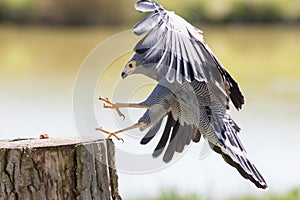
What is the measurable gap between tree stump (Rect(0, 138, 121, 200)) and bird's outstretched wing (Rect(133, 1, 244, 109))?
0.42 meters

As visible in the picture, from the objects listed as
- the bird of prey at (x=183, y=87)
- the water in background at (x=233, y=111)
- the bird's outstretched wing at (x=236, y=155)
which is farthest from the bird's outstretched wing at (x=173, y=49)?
the water in background at (x=233, y=111)

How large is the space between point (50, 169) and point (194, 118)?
638 millimetres

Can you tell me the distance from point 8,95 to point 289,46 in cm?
750

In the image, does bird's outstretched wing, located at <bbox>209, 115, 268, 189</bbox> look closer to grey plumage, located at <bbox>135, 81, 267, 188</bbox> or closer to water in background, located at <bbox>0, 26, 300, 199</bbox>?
grey plumage, located at <bbox>135, 81, 267, 188</bbox>

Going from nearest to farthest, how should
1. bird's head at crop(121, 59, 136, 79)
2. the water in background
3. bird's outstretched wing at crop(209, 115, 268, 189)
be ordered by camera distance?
bird's head at crop(121, 59, 136, 79)
bird's outstretched wing at crop(209, 115, 268, 189)
the water in background

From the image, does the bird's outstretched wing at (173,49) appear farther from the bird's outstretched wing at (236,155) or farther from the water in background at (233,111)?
the water in background at (233,111)

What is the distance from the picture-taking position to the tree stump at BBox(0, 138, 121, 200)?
3.16m

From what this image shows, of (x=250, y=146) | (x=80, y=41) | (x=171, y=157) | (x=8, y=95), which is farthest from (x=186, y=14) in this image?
(x=171, y=157)

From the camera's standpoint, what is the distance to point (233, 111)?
888cm

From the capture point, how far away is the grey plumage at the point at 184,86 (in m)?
3.13

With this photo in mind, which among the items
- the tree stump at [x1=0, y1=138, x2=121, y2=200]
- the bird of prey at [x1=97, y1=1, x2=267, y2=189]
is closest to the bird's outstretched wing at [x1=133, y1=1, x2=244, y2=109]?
the bird of prey at [x1=97, y1=1, x2=267, y2=189]

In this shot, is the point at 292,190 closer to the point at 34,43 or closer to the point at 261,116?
the point at 261,116

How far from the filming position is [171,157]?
12.0ft

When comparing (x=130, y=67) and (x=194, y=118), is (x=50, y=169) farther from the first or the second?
(x=194, y=118)
